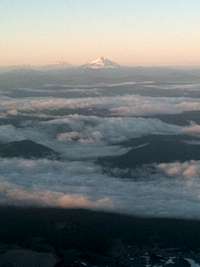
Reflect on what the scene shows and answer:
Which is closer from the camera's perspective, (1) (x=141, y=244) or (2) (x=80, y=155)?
(1) (x=141, y=244)

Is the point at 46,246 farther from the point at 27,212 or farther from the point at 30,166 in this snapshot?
the point at 30,166

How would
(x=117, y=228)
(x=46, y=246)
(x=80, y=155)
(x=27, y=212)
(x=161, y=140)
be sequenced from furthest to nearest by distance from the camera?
1. (x=161, y=140)
2. (x=80, y=155)
3. (x=27, y=212)
4. (x=117, y=228)
5. (x=46, y=246)

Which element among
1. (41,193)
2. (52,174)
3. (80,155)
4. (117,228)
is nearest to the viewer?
(117,228)

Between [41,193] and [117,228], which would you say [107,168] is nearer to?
[41,193]

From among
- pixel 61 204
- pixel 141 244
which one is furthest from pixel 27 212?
pixel 141 244

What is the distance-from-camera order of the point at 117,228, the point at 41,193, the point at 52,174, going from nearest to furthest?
1. the point at 117,228
2. the point at 41,193
3. the point at 52,174

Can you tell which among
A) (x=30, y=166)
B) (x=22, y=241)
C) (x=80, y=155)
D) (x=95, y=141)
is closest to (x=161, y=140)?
(x=95, y=141)
